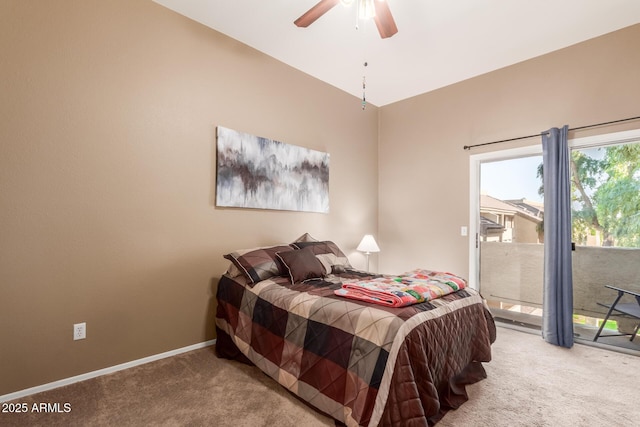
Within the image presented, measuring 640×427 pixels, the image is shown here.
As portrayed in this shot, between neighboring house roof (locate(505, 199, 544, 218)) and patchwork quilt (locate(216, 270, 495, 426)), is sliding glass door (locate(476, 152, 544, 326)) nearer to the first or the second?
neighboring house roof (locate(505, 199, 544, 218))

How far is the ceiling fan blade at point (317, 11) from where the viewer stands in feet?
6.70

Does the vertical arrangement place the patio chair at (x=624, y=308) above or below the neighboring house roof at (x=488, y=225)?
below

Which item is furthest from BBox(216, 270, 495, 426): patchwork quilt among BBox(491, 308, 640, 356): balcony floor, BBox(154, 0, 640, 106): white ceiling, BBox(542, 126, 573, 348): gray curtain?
BBox(154, 0, 640, 106): white ceiling

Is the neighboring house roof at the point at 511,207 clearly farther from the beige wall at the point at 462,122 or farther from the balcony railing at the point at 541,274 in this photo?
the balcony railing at the point at 541,274

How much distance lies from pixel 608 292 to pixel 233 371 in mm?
3497

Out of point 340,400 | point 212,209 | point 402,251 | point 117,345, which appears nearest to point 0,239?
point 117,345

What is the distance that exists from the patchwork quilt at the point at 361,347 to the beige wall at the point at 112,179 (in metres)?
0.65

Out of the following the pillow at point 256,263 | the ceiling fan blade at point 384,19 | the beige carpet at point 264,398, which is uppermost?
the ceiling fan blade at point 384,19

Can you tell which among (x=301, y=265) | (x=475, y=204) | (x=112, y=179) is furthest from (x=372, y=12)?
(x=475, y=204)

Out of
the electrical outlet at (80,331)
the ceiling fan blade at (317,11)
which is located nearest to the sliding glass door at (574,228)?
the ceiling fan blade at (317,11)

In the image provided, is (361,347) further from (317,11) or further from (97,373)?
(317,11)

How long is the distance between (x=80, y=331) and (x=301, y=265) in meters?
1.63

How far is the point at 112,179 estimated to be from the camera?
2.36 meters

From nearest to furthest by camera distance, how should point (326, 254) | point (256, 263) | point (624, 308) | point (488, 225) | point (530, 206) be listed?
point (256, 263) < point (624, 308) < point (326, 254) < point (530, 206) < point (488, 225)
